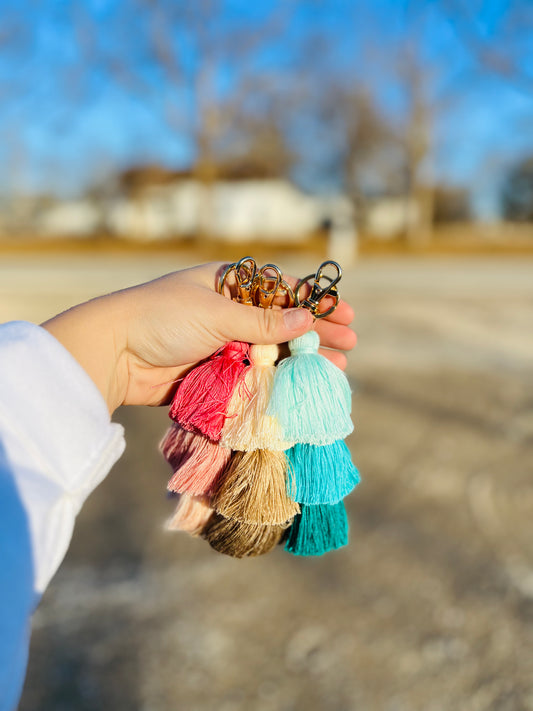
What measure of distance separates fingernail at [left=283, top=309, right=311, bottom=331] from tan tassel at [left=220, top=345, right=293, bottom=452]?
0.10 metres

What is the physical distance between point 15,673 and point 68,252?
20.3 metres

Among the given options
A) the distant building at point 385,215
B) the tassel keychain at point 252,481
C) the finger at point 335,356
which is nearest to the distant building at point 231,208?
the distant building at point 385,215

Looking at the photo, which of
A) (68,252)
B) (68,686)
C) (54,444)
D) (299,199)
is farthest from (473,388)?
(299,199)

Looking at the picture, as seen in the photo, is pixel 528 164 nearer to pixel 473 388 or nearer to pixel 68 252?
pixel 68 252

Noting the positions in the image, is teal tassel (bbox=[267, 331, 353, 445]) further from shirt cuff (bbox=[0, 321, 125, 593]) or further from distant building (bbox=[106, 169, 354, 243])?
distant building (bbox=[106, 169, 354, 243])

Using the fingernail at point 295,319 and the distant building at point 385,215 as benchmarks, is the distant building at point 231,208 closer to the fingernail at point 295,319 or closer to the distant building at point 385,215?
the distant building at point 385,215

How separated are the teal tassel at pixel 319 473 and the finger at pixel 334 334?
34 cm

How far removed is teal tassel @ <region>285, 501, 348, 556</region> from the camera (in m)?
1.15

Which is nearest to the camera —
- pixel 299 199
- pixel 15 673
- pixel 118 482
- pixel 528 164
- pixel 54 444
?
pixel 15 673

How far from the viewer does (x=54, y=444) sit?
92 centimetres

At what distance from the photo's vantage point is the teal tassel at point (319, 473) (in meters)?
1.10

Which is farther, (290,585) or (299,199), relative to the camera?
(299,199)

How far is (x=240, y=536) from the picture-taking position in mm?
1120

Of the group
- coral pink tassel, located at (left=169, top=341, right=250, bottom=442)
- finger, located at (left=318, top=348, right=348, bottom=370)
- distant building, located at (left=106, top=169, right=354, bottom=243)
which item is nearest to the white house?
distant building, located at (left=106, top=169, right=354, bottom=243)
